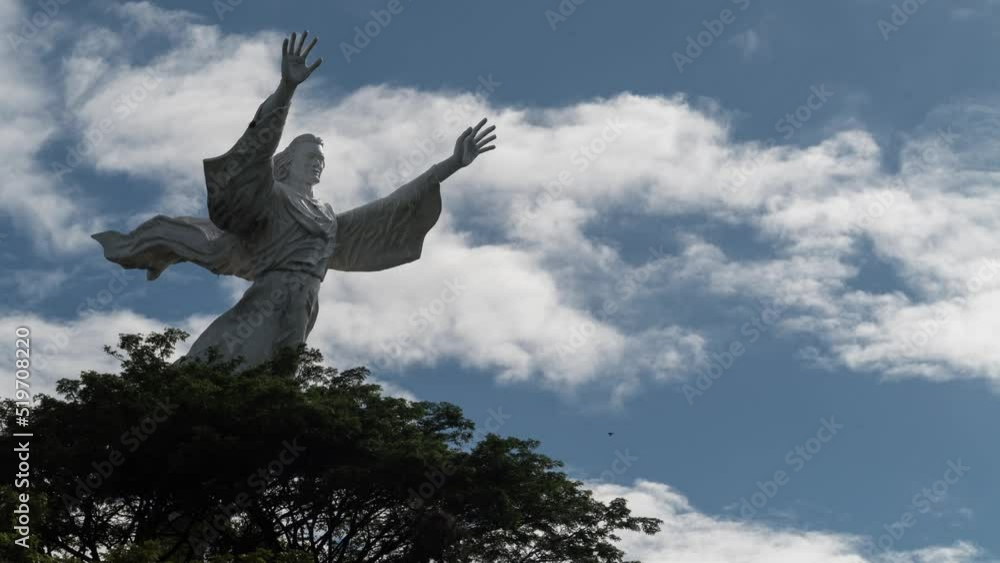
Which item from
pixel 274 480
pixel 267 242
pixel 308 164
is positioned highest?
pixel 308 164

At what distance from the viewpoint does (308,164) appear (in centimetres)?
1925

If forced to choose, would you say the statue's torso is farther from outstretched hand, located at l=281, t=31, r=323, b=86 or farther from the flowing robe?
outstretched hand, located at l=281, t=31, r=323, b=86

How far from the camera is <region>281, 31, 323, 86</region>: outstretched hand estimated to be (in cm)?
1633

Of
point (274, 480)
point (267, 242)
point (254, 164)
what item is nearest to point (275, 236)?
point (267, 242)

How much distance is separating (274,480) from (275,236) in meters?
4.17

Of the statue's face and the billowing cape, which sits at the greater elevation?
the statue's face

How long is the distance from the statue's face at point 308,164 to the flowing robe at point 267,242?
300mm

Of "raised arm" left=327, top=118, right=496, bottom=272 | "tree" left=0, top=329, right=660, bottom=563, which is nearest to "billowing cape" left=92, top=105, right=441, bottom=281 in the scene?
"raised arm" left=327, top=118, right=496, bottom=272

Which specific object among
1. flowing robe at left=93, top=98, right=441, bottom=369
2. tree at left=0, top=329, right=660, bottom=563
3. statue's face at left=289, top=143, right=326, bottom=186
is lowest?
tree at left=0, top=329, right=660, bottom=563

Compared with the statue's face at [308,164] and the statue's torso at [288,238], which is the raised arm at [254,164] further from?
the statue's face at [308,164]

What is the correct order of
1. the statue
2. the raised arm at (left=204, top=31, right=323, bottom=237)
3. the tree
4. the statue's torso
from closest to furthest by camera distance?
the tree, the raised arm at (left=204, top=31, right=323, bottom=237), the statue, the statue's torso

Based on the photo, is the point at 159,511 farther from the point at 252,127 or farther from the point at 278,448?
the point at 252,127

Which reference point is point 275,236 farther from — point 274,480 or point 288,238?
point 274,480

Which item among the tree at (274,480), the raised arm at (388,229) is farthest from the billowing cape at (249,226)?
the tree at (274,480)
